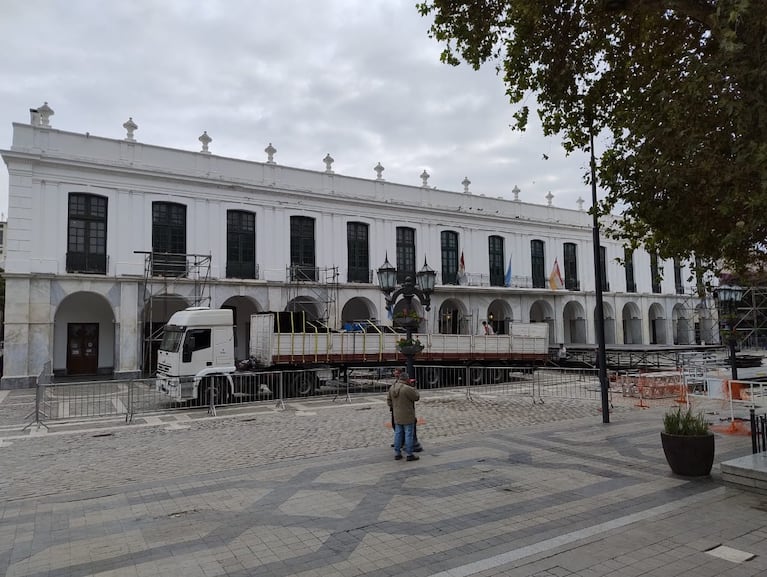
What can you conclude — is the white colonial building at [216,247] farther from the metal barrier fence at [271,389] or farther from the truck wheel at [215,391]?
the truck wheel at [215,391]

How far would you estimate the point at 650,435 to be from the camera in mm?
10453

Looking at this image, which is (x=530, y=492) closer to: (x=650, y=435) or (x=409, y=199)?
(x=650, y=435)

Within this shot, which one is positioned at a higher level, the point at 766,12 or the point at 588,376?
the point at 766,12

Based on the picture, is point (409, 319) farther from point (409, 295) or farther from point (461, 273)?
point (461, 273)

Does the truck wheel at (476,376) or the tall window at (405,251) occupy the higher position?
the tall window at (405,251)

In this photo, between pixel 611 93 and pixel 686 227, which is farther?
pixel 611 93

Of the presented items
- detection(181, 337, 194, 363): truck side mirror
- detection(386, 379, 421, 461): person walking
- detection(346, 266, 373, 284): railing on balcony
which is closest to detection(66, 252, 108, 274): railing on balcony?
detection(181, 337, 194, 363): truck side mirror

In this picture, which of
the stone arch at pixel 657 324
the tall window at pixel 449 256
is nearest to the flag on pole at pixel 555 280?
the tall window at pixel 449 256

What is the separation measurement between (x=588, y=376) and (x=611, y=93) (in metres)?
15.9

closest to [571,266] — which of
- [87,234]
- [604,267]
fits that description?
[604,267]

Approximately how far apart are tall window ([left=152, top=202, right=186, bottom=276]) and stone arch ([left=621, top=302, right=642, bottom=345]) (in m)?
31.3

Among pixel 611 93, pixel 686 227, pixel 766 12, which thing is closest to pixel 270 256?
pixel 611 93

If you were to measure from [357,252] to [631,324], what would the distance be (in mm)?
23785

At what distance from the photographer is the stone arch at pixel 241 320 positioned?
27.4 meters
